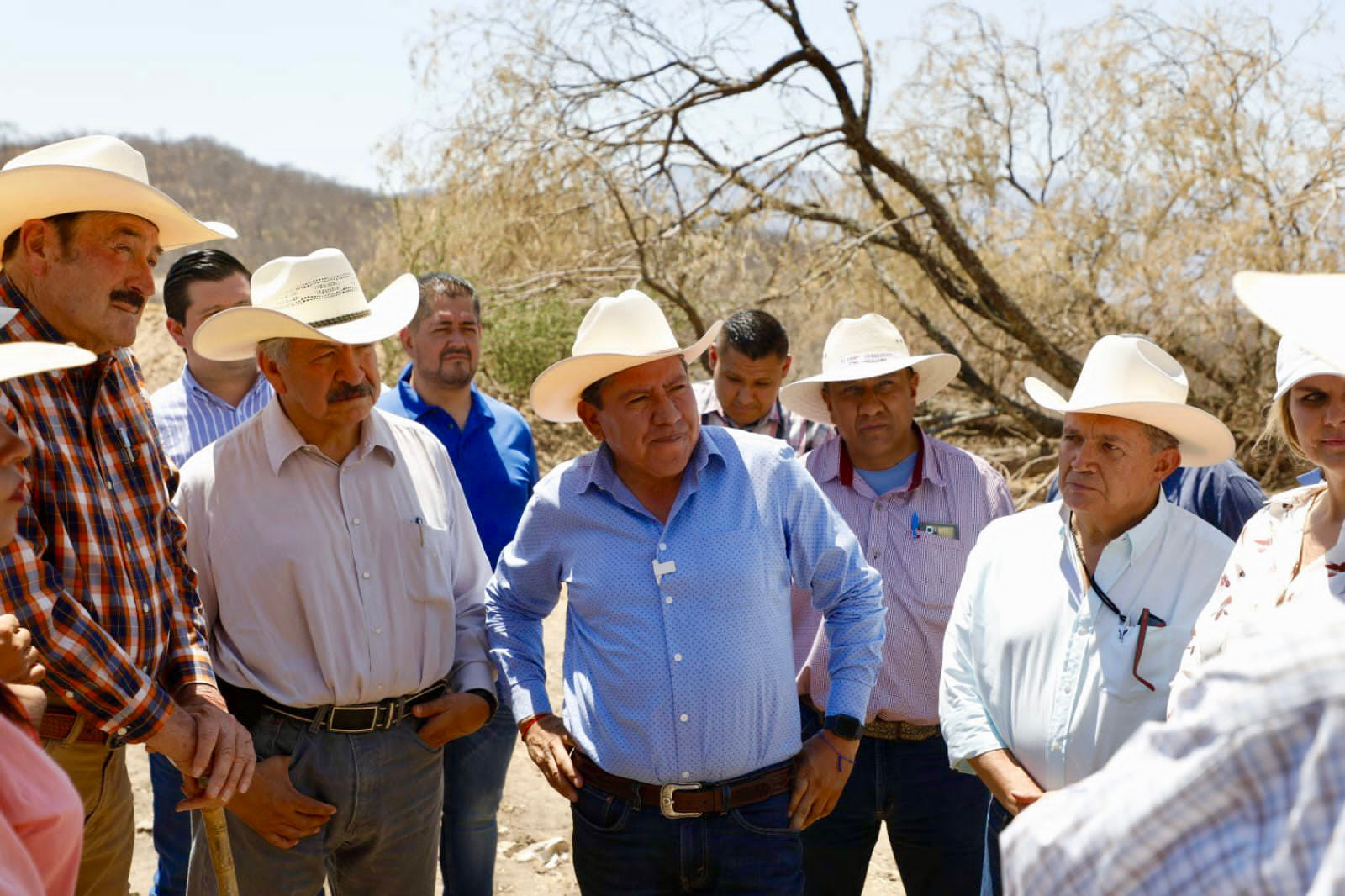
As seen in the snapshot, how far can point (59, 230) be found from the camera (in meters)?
2.69

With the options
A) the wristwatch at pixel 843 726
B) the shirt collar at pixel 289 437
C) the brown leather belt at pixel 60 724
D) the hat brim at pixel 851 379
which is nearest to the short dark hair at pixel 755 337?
the hat brim at pixel 851 379

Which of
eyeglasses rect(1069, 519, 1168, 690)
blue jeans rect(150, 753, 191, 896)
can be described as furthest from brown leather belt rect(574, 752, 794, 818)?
blue jeans rect(150, 753, 191, 896)

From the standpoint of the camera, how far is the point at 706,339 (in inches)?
127

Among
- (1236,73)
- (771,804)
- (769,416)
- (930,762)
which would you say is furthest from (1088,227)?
(771,804)

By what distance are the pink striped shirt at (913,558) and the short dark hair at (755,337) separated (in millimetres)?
1009

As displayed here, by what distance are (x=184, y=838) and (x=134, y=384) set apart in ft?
5.09

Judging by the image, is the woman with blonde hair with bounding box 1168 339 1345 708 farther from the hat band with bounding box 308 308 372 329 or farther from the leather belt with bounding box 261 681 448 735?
the hat band with bounding box 308 308 372 329

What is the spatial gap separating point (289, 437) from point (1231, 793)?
2396 millimetres

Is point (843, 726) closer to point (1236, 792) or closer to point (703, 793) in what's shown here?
point (703, 793)

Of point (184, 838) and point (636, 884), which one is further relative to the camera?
point (184, 838)

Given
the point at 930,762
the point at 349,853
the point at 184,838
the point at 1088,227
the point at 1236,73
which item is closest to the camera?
the point at 349,853

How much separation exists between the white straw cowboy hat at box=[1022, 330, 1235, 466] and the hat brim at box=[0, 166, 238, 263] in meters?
2.30

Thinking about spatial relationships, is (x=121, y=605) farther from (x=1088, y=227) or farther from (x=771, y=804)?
(x=1088, y=227)

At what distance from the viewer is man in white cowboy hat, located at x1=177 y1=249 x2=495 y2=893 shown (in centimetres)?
290
